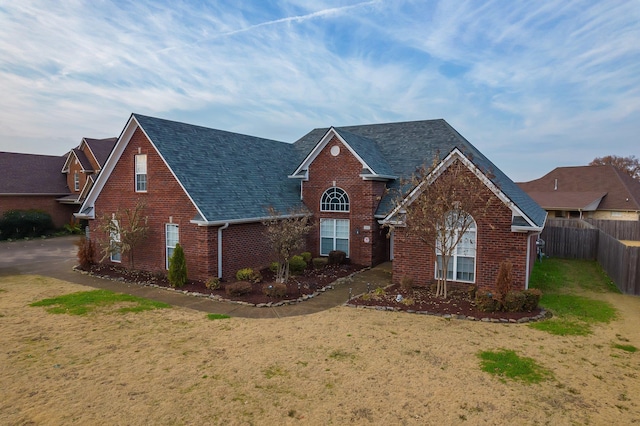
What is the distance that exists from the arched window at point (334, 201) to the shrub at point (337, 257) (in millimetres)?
2243

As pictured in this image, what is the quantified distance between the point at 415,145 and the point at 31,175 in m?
35.1

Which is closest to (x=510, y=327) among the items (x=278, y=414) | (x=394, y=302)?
(x=394, y=302)

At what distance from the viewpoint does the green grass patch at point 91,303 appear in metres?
12.3

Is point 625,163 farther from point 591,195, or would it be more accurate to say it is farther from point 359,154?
point 359,154

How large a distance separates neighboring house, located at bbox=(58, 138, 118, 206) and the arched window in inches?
1033

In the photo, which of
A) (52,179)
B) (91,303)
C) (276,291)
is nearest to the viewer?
(91,303)

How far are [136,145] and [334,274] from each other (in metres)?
10.5

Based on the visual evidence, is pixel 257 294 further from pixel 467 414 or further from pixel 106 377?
pixel 467 414

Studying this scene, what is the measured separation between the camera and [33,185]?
116 ft

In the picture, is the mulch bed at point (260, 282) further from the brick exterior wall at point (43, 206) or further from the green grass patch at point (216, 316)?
the brick exterior wall at point (43, 206)

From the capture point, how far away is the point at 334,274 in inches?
691

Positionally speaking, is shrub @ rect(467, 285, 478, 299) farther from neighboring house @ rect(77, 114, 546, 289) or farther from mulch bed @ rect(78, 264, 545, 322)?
neighboring house @ rect(77, 114, 546, 289)

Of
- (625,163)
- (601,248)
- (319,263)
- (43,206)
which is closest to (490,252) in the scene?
(319,263)

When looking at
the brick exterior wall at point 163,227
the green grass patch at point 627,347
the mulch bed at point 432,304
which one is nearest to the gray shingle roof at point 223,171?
the brick exterior wall at point 163,227
